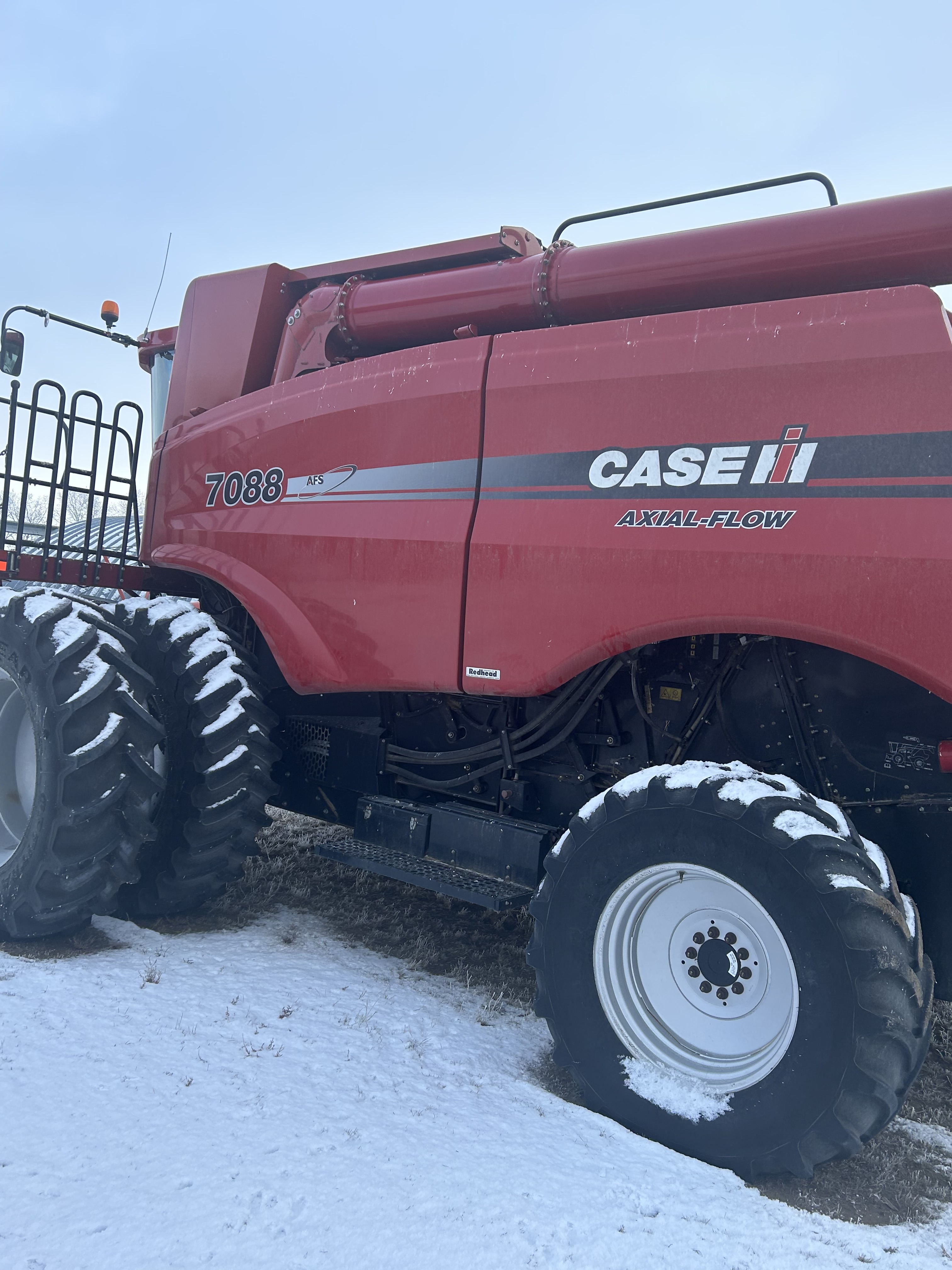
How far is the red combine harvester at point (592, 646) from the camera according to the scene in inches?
104

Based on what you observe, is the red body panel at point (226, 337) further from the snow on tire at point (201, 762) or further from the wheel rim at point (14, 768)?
the wheel rim at point (14, 768)

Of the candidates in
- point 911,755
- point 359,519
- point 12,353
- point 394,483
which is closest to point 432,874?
point 359,519

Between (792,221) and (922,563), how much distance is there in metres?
1.43

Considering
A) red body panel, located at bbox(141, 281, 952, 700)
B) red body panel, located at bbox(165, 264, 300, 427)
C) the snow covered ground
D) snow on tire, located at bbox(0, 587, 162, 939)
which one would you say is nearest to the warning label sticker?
red body panel, located at bbox(141, 281, 952, 700)

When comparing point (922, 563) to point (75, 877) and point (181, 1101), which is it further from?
point (75, 877)

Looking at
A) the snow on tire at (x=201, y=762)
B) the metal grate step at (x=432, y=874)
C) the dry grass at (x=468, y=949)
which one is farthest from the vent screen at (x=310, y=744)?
the dry grass at (x=468, y=949)

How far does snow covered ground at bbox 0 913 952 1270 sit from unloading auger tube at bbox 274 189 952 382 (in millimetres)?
2798

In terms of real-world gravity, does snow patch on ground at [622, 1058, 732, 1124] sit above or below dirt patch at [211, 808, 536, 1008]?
above

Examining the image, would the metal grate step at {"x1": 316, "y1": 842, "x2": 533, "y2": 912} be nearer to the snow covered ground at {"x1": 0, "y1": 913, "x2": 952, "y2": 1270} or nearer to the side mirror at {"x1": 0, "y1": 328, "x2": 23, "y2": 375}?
the snow covered ground at {"x1": 0, "y1": 913, "x2": 952, "y2": 1270}

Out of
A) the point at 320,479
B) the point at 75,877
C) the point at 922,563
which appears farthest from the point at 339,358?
the point at 922,563

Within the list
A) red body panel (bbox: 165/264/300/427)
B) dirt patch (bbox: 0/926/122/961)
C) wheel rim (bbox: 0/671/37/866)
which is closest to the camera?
dirt patch (bbox: 0/926/122/961)

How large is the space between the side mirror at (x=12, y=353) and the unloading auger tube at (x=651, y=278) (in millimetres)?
1474

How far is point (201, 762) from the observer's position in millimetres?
4035

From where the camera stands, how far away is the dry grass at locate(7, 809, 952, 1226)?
99.0 inches
